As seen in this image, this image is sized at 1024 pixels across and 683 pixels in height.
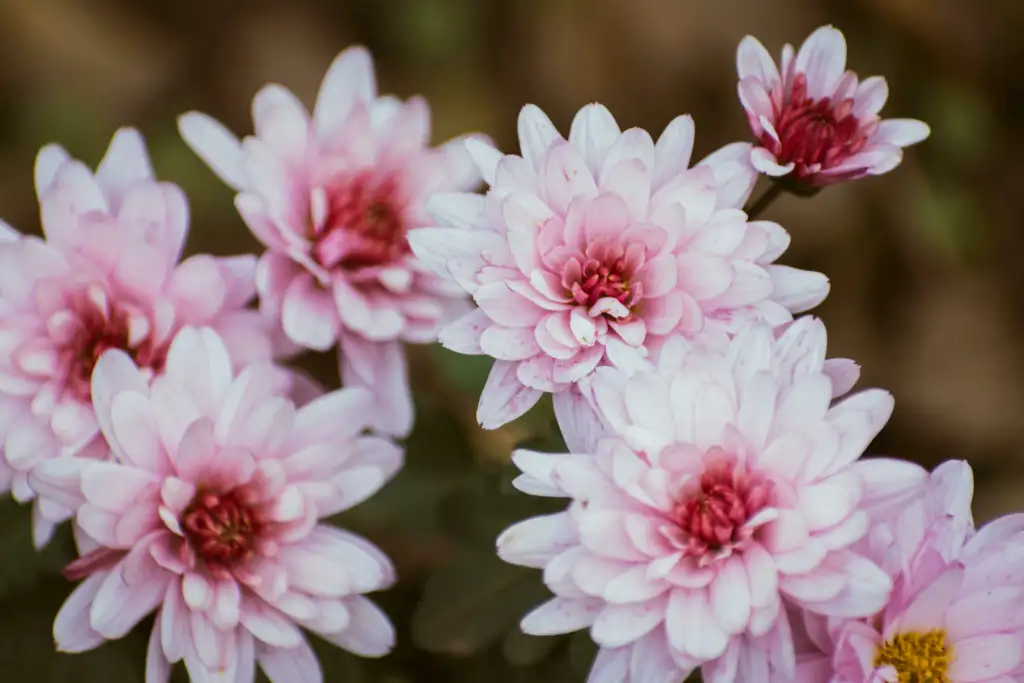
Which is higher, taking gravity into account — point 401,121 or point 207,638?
point 401,121

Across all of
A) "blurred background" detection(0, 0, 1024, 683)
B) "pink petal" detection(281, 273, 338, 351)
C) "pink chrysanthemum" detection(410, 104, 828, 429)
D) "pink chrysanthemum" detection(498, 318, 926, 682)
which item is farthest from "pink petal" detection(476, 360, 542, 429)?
"blurred background" detection(0, 0, 1024, 683)

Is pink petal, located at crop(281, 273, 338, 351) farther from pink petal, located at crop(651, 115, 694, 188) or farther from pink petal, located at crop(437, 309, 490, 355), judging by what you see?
pink petal, located at crop(651, 115, 694, 188)

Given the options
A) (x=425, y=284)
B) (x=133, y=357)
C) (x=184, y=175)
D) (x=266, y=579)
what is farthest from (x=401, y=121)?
(x=184, y=175)

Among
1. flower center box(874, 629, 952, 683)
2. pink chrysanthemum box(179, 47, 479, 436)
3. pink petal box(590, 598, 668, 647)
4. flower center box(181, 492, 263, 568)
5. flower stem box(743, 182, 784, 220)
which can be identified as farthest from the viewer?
pink chrysanthemum box(179, 47, 479, 436)

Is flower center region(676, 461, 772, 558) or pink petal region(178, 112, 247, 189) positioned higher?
pink petal region(178, 112, 247, 189)

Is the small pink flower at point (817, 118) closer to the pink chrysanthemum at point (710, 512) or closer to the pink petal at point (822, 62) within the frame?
the pink petal at point (822, 62)

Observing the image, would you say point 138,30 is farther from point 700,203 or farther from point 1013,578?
point 1013,578

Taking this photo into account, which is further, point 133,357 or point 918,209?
point 918,209
